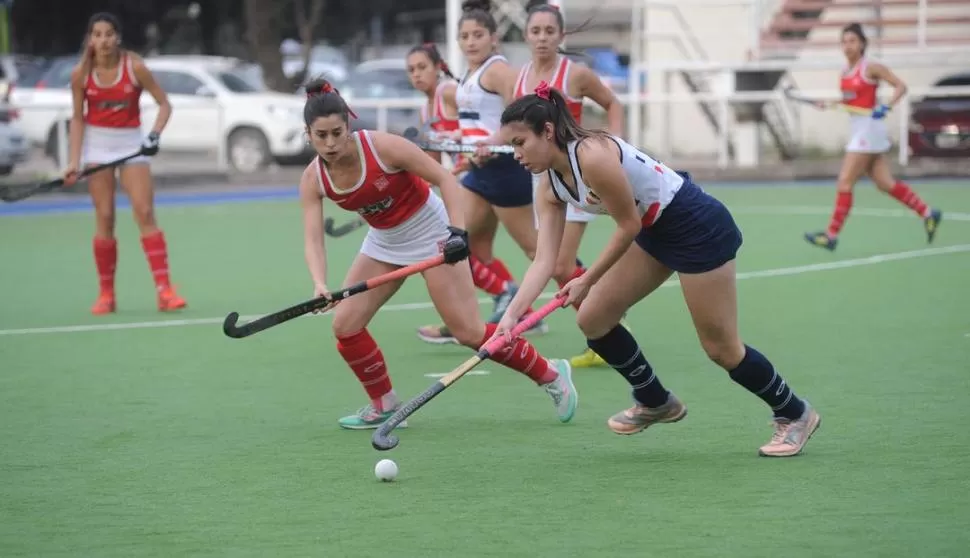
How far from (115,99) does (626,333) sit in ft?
18.4

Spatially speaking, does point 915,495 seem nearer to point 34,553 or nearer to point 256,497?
point 256,497

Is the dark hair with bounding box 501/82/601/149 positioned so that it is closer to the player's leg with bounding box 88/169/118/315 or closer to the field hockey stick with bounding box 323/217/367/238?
the field hockey stick with bounding box 323/217/367/238

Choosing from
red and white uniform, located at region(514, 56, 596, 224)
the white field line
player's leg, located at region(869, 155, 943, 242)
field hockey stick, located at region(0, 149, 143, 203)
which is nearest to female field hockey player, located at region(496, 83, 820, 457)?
red and white uniform, located at region(514, 56, 596, 224)

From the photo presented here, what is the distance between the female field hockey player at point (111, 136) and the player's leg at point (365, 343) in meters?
4.07

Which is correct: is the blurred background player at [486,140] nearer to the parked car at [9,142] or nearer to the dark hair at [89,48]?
the dark hair at [89,48]

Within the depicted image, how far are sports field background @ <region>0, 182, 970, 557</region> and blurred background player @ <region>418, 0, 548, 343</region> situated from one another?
0.81 meters

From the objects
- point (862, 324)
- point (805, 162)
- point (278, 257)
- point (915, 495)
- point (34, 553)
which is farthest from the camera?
A: point (805, 162)

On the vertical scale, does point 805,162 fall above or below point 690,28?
below

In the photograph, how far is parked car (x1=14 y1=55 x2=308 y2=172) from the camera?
24562 mm

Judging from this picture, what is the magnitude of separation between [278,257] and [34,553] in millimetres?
9566

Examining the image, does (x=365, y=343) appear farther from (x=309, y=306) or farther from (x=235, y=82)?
(x=235, y=82)

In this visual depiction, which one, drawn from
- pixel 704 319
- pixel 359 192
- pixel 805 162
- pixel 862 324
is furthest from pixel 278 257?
pixel 805 162

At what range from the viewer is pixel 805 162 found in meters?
26.0

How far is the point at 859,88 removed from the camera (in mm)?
14508
